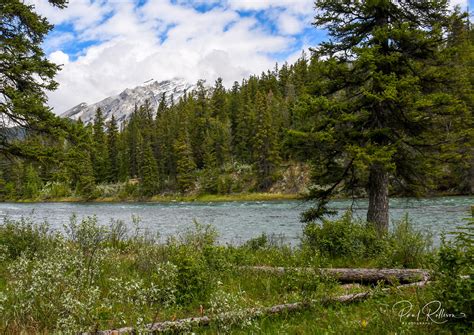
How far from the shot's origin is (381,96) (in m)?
11.0

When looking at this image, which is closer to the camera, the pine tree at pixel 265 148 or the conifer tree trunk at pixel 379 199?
the conifer tree trunk at pixel 379 199

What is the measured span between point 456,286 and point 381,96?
314 inches

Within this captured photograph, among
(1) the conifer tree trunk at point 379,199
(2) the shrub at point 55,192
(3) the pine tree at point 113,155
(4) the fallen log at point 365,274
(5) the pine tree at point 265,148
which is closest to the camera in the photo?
(4) the fallen log at point 365,274

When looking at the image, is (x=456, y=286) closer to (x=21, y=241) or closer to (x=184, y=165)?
(x=21, y=241)

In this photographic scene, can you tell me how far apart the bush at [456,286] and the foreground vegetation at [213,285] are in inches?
0.5

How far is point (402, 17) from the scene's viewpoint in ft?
41.4

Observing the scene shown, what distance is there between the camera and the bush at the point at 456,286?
382 centimetres

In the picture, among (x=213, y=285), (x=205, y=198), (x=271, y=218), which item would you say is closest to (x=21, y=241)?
(x=213, y=285)

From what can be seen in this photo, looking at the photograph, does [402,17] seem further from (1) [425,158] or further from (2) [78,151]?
(2) [78,151]

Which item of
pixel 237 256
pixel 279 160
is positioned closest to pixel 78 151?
pixel 237 256

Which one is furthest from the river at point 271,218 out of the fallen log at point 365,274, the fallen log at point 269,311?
A: the fallen log at point 269,311

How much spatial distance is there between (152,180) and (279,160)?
1054 inches
